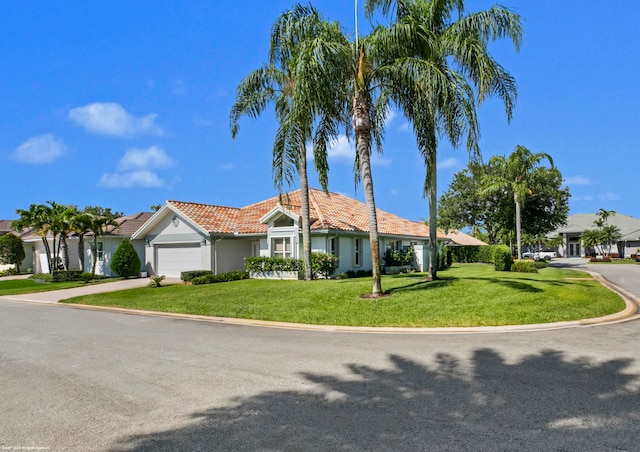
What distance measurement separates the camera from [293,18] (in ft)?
58.3

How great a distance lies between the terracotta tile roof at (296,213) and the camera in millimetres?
25603

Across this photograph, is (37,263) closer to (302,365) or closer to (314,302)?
(314,302)

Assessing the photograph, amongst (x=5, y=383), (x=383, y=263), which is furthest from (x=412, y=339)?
(x=383, y=263)

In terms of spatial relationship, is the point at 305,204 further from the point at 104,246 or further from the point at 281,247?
the point at 104,246

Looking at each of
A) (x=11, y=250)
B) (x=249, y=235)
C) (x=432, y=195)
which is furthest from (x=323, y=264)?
(x=11, y=250)

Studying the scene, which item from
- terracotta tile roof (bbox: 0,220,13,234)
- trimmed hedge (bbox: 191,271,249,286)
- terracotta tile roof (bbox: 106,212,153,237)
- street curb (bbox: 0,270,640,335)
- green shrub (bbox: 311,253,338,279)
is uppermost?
terracotta tile roof (bbox: 0,220,13,234)

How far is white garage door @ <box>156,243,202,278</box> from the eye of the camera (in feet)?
87.6

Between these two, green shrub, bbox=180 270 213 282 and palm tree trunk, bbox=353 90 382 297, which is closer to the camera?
palm tree trunk, bbox=353 90 382 297

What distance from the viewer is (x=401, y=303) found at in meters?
13.2

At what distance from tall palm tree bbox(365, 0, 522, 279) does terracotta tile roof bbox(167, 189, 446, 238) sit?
28.2 feet

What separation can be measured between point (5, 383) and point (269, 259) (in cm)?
1770

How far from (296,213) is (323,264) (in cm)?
347

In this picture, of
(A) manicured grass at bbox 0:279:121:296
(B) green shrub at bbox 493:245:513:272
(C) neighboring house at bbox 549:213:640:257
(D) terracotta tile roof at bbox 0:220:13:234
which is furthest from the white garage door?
(C) neighboring house at bbox 549:213:640:257

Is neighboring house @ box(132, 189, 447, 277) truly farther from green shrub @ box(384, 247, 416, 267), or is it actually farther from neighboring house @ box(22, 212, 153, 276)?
neighboring house @ box(22, 212, 153, 276)
